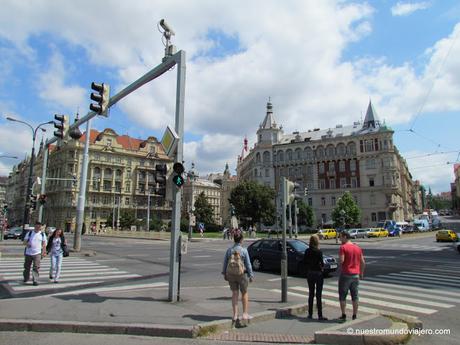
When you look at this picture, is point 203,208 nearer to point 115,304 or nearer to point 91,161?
point 91,161

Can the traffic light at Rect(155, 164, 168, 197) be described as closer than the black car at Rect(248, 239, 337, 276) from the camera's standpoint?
Yes

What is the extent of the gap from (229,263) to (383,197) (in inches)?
3087

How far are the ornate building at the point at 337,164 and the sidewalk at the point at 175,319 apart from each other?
7592 centimetres

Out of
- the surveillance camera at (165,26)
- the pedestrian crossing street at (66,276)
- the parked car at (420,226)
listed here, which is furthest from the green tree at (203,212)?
the surveillance camera at (165,26)

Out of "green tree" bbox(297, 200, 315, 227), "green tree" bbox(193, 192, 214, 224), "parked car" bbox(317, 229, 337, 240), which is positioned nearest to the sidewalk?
"parked car" bbox(317, 229, 337, 240)

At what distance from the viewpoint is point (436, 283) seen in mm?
12195

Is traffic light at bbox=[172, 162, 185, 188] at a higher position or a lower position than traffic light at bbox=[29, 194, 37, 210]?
lower

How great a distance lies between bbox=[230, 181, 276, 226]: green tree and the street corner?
209ft

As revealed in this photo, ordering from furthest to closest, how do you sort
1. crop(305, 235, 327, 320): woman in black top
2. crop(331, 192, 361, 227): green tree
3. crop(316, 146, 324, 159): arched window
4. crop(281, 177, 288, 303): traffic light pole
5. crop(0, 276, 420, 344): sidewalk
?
crop(316, 146, 324, 159): arched window < crop(331, 192, 361, 227): green tree < crop(281, 177, 288, 303): traffic light pole < crop(305, 235, 327, 320): woman in black top < crop(0, 276, 420, 344): sidewalk

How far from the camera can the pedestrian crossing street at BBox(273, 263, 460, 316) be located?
8.66 meters

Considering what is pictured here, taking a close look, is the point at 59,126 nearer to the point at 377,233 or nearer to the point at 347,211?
the point at 377,233

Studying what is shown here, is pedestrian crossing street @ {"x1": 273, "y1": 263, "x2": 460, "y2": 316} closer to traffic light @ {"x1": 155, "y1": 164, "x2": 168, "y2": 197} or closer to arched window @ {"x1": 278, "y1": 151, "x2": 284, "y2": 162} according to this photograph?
traffic light @ {"x1": 155, "y1": 164, "x2": 168, "y2": 197}

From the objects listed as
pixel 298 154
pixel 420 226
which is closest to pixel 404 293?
pixel 420 226

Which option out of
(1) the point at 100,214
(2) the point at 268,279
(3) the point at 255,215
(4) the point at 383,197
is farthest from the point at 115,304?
(1) the point at 100,214
